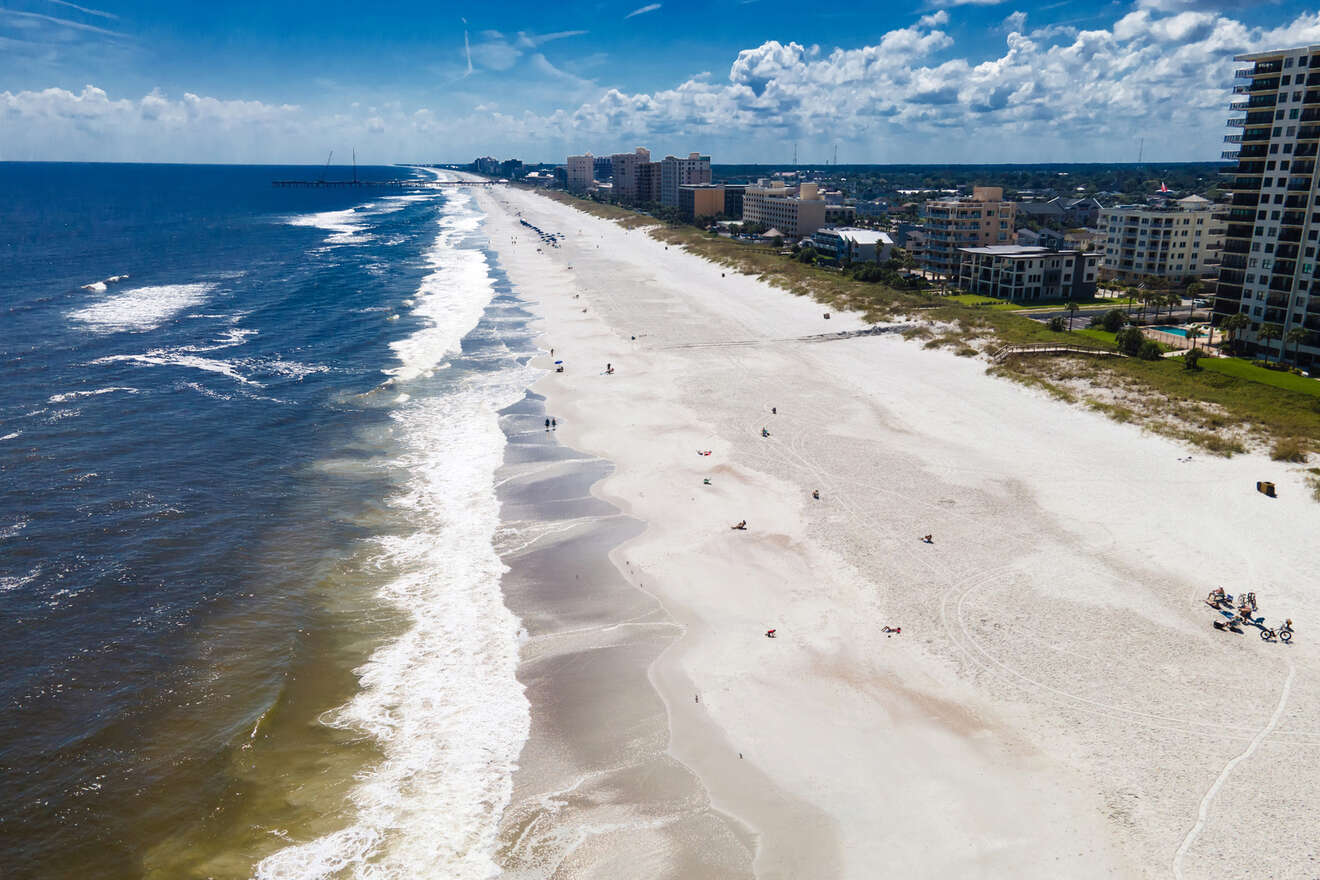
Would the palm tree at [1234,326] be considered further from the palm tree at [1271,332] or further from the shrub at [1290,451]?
the shrub at [1290,451]

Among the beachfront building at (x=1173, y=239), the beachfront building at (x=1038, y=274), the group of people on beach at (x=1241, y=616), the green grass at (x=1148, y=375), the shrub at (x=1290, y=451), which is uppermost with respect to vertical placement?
the beachfront building at (x=1173, y=239)

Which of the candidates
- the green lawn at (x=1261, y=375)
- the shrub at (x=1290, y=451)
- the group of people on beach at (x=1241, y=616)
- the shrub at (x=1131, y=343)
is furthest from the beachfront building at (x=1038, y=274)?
the group of people on beach at (x=1241, y=616)

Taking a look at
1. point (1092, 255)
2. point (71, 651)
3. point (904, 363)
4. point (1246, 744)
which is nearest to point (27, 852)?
point (71, 651)

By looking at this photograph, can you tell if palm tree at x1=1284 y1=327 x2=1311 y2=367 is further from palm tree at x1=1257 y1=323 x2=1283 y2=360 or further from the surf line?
the surf line

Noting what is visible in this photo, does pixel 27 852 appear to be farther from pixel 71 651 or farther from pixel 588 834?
pixel 588 834

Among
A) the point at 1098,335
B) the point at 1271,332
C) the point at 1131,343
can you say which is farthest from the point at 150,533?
the point at 1271,332
